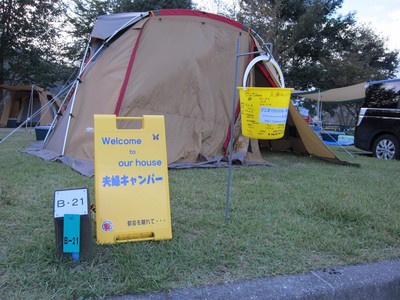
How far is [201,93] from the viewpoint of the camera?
19.8 ft

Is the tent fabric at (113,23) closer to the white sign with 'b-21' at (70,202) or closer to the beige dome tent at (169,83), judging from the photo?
the beige dome tent at (169,83)

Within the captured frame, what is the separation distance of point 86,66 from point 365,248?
5.30 metres

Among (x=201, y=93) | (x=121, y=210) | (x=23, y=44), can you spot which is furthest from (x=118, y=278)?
(x=23, y=44)

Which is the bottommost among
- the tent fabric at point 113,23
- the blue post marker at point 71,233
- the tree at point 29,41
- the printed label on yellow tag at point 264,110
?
the blue post marker at point 71,233

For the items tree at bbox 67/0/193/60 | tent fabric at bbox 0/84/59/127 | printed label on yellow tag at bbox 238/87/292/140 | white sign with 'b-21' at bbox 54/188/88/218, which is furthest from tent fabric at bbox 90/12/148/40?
tree at bbox 67/0/193/60

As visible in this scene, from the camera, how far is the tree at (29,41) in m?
18.0

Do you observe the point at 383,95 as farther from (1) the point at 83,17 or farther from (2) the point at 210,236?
(1) the point at 83,17

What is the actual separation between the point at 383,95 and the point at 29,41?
688 inches

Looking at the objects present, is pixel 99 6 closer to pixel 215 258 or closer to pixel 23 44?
pixel 23 44

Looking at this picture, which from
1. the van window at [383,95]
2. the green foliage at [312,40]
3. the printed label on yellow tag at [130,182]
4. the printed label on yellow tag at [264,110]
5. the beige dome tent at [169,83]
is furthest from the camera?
the green foliage at [312,40]

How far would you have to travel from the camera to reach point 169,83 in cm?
582

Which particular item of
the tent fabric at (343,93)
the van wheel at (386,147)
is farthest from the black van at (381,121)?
the tent fabric at (343,93)

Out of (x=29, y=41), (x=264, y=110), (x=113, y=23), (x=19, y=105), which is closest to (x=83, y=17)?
A: (x=29, y=41)

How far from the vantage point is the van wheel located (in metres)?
8.23
